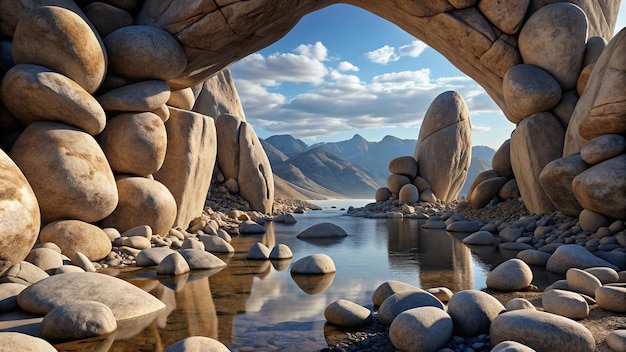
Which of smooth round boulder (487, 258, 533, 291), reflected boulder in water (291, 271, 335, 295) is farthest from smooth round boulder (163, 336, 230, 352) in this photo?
smooth round boulder (487, 258, 533, 291)

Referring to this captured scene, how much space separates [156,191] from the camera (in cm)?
788

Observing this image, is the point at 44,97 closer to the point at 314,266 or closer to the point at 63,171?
the point at 63,171

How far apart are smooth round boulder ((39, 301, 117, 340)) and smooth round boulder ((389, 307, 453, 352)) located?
2.04m

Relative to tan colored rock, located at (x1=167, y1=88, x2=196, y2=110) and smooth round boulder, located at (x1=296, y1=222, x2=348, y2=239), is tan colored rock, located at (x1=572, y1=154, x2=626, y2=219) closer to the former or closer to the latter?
smooth round boulder, located at (x1=296, y1=222, x2=348, y2=239)

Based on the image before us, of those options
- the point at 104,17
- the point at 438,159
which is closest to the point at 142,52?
the point at 104,17

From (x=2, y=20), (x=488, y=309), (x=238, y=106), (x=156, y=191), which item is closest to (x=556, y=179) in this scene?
(x=488, y=309)

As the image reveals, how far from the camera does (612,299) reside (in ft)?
11.5

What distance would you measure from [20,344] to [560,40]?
11.4 metres

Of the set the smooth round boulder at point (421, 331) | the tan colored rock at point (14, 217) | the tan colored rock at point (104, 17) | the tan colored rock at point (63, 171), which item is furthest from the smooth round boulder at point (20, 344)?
the tan colored rock at point (104, 17)

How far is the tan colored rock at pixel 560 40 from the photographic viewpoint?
10234mm

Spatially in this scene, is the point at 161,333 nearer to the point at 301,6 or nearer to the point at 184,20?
the point at 184,20

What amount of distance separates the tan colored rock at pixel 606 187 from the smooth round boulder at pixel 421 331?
202 inches

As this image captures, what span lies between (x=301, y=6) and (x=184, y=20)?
2811mm

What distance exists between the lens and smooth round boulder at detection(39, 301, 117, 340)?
313 centimetres
